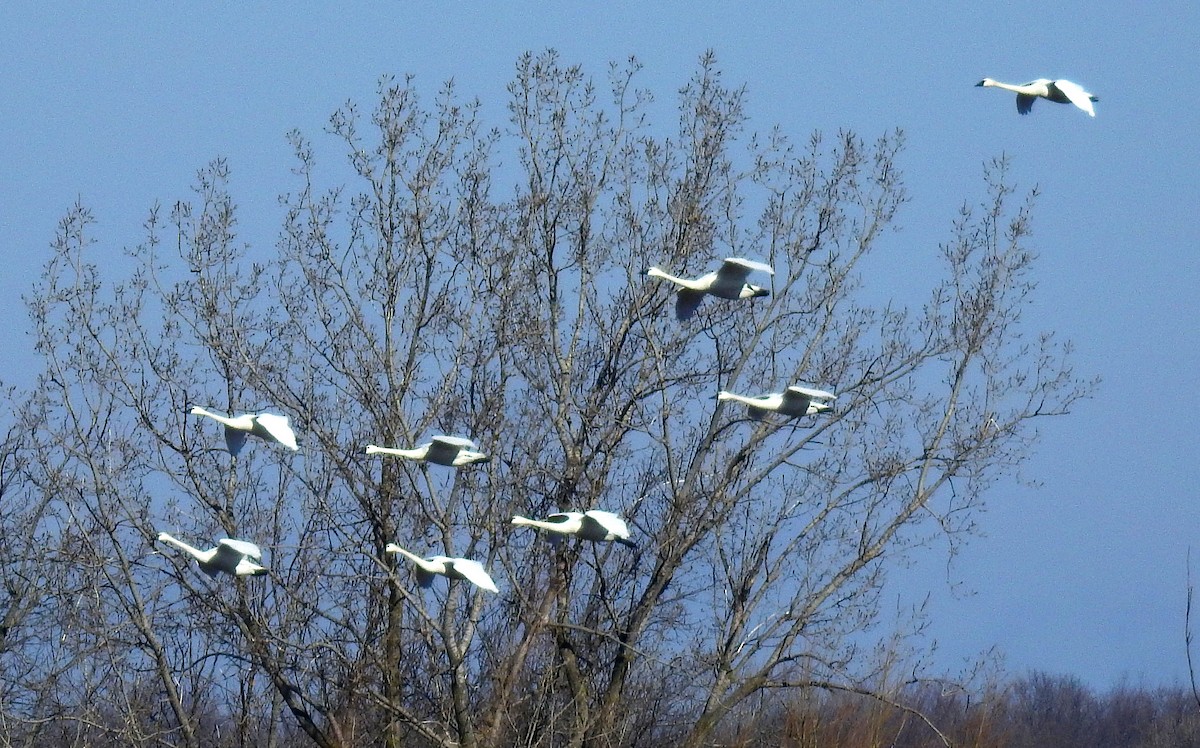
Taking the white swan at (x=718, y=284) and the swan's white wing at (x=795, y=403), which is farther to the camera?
the swan's white wing at (x=795, y=403)

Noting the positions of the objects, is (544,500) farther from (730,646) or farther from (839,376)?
(839,376)

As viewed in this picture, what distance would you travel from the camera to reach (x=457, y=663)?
1421 cm

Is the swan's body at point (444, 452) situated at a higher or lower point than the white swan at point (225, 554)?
higher

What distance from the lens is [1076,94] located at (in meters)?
10.0

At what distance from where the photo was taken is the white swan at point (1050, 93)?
9930 mm

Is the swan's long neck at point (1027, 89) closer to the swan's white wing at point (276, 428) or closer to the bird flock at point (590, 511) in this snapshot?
the bird flock at point (590, 511)

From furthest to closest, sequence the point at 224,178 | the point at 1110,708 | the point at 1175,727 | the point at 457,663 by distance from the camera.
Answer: the point at 1110,708
the point at 1175,727
the point at 224,178
the point at 457,663

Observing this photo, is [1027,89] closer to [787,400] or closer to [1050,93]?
[1050,93]

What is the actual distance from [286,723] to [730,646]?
4802 millimetres

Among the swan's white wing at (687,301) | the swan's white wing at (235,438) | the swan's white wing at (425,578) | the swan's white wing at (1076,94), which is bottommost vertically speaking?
the swan's white wing at (425,578)

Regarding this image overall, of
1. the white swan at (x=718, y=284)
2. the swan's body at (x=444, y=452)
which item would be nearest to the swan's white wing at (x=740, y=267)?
the white swan at (x=718, y=284)

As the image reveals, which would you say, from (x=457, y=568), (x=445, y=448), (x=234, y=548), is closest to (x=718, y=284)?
(x=445, y=448)

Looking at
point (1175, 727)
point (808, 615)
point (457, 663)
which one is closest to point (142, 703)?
point (457, 663)

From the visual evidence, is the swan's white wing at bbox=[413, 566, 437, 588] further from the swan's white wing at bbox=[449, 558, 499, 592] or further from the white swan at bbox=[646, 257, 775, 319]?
the white swan at bbox=[646, 257, 775, 319]
